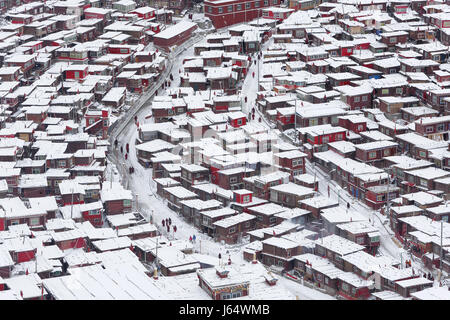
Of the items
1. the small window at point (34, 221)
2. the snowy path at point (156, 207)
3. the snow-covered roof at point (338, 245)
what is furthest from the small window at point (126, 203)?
the snow-covered roof at point (338, 245)

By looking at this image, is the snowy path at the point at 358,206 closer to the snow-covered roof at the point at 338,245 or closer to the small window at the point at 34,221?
the snow-covered roof at the point at 338,245

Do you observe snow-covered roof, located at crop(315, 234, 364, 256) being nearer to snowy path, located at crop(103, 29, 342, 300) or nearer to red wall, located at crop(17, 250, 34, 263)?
snowy path, located at crop(103, 29, 342, 300)

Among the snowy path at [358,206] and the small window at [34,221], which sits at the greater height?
the small window at [34,221]

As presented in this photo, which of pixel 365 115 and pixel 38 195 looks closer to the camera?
pixel 38 195

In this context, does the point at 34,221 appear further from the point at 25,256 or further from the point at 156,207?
the point at 156,207

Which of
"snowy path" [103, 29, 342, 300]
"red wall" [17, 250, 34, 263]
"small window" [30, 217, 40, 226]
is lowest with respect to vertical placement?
"snowy path" [103, 29, 342, 300]

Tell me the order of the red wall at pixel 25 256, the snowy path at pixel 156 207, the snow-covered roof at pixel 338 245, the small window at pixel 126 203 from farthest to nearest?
the small window at pixel 126 203, the snow-covered roof at pixel 338 245, the snowy path at pixel 156 207, the red wall at pixel 25 256

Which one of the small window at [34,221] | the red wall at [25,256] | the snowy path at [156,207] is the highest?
the red wall at [25,256]

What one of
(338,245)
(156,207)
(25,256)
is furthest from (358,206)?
(25,256)

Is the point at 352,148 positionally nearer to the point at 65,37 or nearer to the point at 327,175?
the point at 327,175

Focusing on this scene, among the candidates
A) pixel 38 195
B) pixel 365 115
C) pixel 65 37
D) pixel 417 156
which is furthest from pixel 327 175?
pixel 65 37

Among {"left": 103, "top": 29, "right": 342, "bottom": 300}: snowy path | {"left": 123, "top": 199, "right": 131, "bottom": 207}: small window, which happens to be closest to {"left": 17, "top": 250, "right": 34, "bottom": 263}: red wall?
{"left": 103, "top": 29, "right": 342, "bottom": 300}: snowy path
